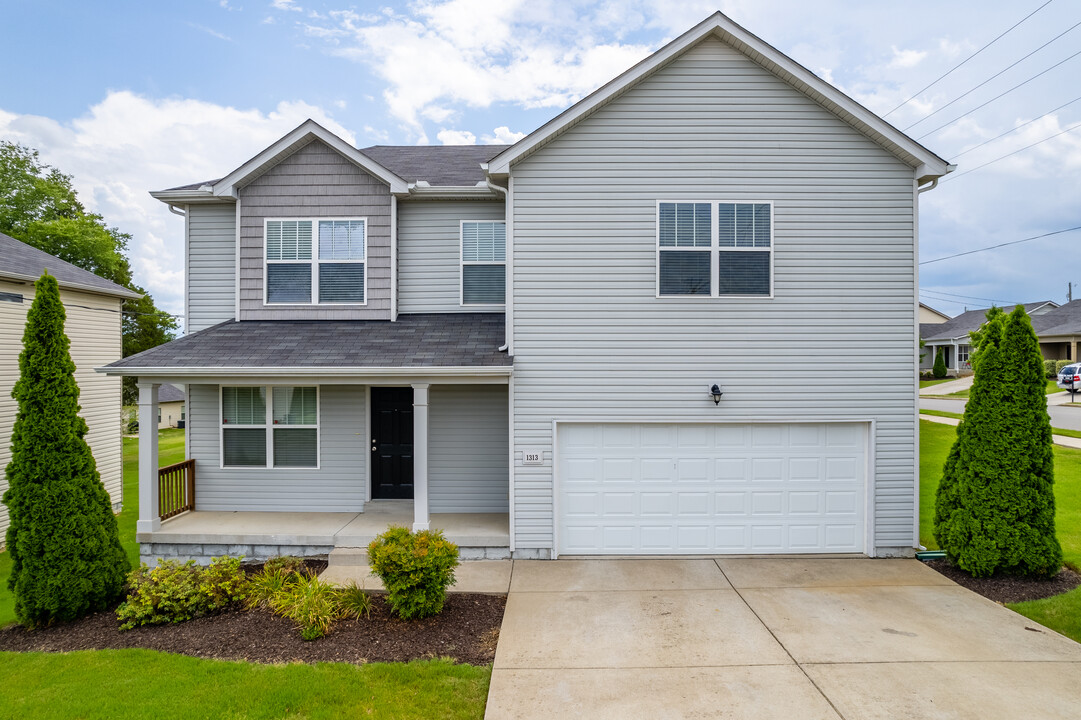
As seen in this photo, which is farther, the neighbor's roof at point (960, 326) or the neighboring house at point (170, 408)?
the neighbor's roof at point (960, 326)

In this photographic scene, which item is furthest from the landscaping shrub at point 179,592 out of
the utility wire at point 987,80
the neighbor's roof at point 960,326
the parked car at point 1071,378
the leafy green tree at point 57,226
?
the neighbor's roof at point 960,326

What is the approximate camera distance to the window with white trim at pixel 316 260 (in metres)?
8.91

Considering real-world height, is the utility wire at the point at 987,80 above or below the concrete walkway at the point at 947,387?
above

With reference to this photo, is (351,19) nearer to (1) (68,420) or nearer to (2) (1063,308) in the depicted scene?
(1) (68,420)

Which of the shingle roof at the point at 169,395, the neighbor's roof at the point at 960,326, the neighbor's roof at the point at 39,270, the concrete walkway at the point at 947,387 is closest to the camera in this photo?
the neighbor's roof at the point at 39,270

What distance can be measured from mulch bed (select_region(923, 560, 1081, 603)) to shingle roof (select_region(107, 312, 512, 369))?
646cm

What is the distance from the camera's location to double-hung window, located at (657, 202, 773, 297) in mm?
7633

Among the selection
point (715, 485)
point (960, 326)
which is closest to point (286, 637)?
point (715, 485)

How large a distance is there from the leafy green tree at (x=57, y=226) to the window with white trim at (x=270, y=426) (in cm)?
1950

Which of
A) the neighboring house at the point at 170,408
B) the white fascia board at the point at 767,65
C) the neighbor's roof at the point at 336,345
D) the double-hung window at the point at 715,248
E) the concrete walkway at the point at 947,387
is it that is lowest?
the neighboring house at the point at 170,408

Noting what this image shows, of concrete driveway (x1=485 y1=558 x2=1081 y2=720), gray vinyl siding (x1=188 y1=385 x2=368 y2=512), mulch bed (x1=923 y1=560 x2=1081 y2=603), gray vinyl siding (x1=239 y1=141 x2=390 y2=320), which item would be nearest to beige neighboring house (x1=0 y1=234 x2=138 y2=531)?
gray vinyl siding (x1=188 y1=385 x2=368 y2=512)

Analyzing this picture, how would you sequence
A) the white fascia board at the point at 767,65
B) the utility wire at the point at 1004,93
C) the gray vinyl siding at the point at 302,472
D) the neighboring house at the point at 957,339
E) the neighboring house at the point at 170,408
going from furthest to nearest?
the neighboring house at the point at 957,339 < the neighboring house at the point at 170,408 < the utility wire at the point at 1004,93 < the gray vinyl siding at the point at 302,472 < the white fascia board at the point at 767,65

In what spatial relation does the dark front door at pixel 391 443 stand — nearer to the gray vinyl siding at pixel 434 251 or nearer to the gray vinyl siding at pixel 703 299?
the gray vinyl siding at pixel 434 251

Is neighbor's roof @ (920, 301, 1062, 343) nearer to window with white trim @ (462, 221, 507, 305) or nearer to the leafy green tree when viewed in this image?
window with white trim @ (462, 221, 507, 305)
